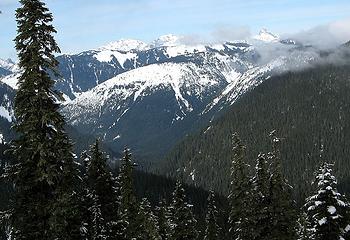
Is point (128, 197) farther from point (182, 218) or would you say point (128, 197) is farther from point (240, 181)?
point (240, 181)

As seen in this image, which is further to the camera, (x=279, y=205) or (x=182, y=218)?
(x=182, y=218)

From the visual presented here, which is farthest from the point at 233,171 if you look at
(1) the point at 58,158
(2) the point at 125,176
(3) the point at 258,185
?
(1) the point at 58,158

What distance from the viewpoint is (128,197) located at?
42.8 metres

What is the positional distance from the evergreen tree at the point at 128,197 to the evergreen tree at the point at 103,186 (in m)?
2.13

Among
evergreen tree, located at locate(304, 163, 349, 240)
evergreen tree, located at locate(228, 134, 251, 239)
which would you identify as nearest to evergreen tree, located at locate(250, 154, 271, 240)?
evergreen tree, located at locate(228, 134, 251, 239)

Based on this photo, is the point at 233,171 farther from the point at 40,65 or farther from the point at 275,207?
the point at 40,65

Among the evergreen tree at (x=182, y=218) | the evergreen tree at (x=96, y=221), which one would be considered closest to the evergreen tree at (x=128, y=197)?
the evergreen tree at (x=96, y=221)

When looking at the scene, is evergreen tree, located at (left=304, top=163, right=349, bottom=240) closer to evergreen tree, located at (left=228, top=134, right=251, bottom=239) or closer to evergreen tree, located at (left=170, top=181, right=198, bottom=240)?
evergreen tree, located at (left=228, top=134, right=251, bottom=239)

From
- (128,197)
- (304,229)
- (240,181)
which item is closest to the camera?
(128,197)

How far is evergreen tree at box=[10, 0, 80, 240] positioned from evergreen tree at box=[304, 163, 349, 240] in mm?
14192

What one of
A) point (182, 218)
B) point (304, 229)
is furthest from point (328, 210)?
point (182, 218)

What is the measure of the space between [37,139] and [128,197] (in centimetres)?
2149

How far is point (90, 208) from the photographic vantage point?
36469 millimetres

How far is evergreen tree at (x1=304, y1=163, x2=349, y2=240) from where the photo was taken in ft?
93.8
